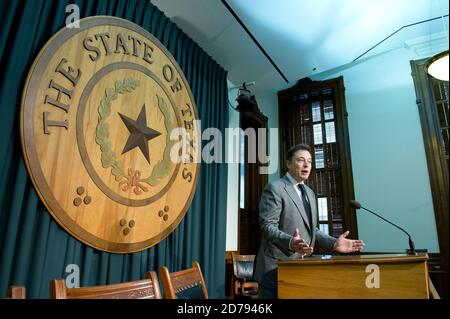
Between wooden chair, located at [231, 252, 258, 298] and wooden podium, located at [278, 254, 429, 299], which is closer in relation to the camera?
wooden podium, located at [278, 254, 429, 299]

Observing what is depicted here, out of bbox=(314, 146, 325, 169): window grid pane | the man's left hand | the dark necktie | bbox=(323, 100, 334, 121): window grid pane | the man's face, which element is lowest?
the man's left hand

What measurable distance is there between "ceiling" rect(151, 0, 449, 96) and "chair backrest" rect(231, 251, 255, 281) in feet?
7.63

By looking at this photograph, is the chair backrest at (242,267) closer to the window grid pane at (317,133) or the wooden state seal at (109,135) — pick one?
the wooden state seal at (109,135)

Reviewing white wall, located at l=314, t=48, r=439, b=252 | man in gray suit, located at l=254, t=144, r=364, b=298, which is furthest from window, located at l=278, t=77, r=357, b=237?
man in gray suit, located at l=254, t=144, r=364, b=298

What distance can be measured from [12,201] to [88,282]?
0.67m

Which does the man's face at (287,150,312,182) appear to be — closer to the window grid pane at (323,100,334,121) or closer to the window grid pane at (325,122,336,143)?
the window grid pane at (325,122,336,143)

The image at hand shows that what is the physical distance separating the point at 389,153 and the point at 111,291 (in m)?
3.81

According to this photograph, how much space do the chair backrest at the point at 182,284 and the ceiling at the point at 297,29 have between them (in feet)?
7.76

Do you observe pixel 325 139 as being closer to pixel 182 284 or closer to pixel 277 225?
pixel 277 225

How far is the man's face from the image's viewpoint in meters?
1.91

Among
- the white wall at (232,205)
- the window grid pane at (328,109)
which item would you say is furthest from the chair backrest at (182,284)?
the window grid pane at (328,109)
